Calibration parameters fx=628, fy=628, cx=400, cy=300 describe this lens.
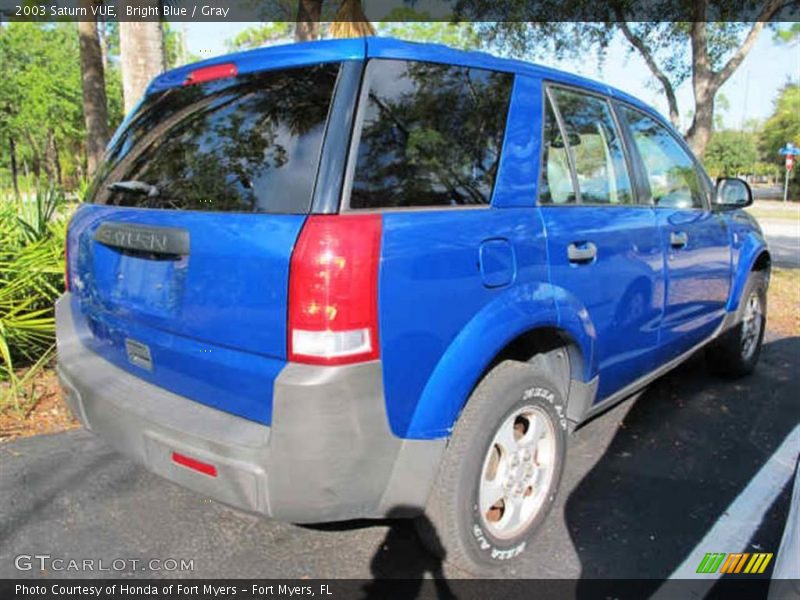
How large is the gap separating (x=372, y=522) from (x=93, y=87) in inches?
365

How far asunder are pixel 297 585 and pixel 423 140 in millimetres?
1762

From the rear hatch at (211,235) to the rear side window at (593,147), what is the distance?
1244 millimetres

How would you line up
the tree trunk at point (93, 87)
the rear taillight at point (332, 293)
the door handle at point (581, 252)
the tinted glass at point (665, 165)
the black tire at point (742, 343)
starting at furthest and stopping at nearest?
the tree trunk at point (93, 87) → the black tire at point (742, 343) → the tinted glass at point (665, 165) → the door handle at point (581, 252) → the rear taillight at point (332, 293)

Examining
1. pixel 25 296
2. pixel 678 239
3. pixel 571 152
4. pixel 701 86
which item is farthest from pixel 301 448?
pixel 701 86

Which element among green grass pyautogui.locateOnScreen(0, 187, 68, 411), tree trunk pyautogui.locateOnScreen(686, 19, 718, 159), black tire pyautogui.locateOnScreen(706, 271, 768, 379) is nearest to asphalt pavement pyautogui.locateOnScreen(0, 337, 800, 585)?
green grass pyautogui.locateOnScreen(0, 187, 68, 411)

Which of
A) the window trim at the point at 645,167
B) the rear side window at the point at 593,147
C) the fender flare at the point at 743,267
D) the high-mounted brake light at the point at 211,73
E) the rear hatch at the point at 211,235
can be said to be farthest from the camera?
the fender flare at the point at 743,267

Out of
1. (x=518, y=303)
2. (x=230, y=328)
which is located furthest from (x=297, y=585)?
(x=518, y=303)

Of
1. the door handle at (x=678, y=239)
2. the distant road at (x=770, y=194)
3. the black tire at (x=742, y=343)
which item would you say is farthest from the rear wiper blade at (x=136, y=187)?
the distant road at (x=770, y=194)

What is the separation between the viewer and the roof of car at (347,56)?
212 cm

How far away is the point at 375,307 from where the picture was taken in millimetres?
1915

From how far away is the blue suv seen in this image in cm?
192

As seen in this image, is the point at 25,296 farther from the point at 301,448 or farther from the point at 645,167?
the point at 645,167

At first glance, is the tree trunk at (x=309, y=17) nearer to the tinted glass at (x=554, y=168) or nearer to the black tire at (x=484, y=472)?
the tinted glass at (x=554, y=168)

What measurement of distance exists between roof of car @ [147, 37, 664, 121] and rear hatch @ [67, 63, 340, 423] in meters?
0.04
